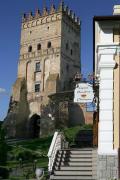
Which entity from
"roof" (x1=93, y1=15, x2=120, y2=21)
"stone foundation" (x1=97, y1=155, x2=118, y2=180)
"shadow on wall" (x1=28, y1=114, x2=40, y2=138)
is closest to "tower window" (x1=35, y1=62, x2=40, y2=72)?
"shadow on wall" (x1=28, y1=114, x2=40, y2=138)

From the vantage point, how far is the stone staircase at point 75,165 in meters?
14.7

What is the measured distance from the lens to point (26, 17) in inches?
2746

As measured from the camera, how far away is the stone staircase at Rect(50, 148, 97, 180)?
1474 centimetres

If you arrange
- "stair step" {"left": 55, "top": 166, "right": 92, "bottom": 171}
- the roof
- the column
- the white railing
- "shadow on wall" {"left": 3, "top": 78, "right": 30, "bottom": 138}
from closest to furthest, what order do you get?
1. the column
2. the roof
3. "stair step" {"left": 55, "top": 166, "right": 92, "bottom": 171}
4. the white railing
5. "shadow on wall" {"left": 3, "top": 78, "right": 30, "bottom": 138}

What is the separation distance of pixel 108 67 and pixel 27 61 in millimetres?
52474

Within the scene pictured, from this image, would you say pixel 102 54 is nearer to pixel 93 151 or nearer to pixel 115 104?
pixel 115 104

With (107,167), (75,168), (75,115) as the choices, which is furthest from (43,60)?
(107,167)

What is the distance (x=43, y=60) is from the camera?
63.3m

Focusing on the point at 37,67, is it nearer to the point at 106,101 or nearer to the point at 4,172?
the point at 4,172

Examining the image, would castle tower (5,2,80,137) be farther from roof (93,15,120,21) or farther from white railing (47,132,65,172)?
roof (93,15,120,21)

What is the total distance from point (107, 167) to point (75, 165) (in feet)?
8.75

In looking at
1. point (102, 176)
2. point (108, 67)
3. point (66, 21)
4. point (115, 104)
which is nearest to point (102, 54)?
point (108, 67)

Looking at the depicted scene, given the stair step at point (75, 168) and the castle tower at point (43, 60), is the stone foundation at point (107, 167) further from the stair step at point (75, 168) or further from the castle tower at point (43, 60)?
the castle tower at point (43, 60)

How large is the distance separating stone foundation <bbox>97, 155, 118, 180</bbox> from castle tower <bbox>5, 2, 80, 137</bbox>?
4515cm
